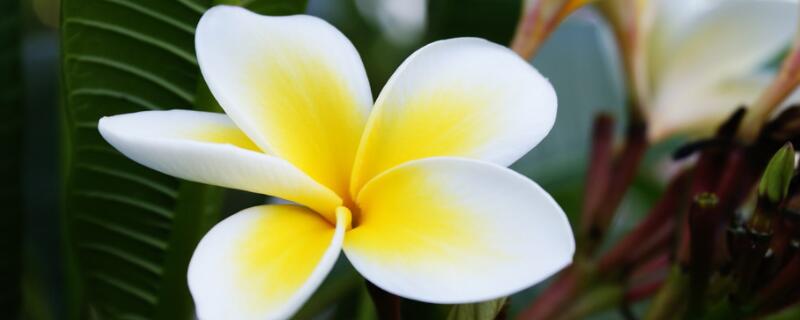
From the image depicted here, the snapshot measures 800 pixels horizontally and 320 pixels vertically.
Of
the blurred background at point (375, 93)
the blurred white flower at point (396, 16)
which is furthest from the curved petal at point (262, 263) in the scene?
the blurred white flower at point (396, 16)

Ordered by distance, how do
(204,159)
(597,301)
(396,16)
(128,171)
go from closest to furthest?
1. (204,159)
2. (128,171)
3. (597,301)
4. (396,16)

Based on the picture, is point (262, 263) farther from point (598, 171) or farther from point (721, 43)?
point (721, 43)

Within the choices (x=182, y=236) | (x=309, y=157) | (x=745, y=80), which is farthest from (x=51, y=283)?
(x=745, y=80)

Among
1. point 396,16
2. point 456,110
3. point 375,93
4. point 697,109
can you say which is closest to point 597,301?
point 697,109

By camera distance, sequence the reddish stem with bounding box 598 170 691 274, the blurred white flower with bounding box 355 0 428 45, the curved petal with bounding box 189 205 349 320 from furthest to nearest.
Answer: the blurred white flower with bounding box 355 0 428 45, the reddish stem with bounding box 598 170 691 274, the curved petal with bounding box 189 205 349 320

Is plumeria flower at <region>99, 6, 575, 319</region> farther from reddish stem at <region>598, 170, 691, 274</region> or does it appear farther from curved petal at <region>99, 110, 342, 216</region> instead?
reddish stem at <region>598, 170, 691, 274</region>

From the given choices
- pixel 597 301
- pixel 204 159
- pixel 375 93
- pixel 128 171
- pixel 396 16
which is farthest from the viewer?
pixel 396 16

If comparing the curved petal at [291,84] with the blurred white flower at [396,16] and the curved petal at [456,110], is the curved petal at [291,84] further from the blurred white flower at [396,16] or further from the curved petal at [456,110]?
the blurred white flower at [396,16]

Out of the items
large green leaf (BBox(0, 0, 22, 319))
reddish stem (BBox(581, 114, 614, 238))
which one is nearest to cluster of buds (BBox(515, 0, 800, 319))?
reddish stem (BBox(581, 114, 614, 238))
